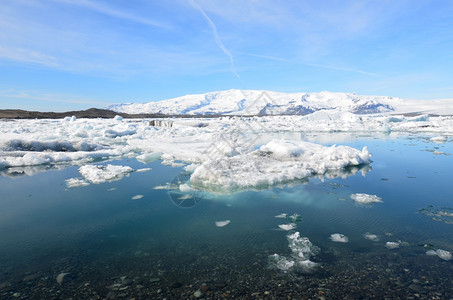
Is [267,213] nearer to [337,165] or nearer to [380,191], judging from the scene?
[380,191]

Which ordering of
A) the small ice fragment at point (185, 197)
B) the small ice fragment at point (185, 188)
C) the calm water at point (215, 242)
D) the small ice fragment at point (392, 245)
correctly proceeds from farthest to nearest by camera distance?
the small ice fragment at point (185, 188), the small ice fragment at point (185, 197), the small ice fragment at point (392, 245), the calm water at point (215, 242)

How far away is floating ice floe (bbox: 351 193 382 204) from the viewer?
5.73 metres

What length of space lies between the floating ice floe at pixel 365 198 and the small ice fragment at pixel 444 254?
2009 mm

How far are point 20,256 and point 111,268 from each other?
1.49 m

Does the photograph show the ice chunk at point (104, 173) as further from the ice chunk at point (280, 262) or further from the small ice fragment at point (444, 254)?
the small ice fragment at point (444, 254)

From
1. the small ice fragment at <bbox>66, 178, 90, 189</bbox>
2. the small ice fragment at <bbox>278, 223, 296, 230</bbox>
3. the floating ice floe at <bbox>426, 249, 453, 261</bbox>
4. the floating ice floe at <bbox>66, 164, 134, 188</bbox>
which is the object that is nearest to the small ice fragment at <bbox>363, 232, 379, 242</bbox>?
the floating ice floe at <bbox>426, 249, 453, 261</bbox>

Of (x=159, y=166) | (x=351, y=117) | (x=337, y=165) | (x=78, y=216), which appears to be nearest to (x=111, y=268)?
(x=78, y=216)

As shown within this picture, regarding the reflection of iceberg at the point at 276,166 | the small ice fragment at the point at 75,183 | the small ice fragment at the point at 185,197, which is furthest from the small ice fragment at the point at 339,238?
the small ice fragment at the point at 75,183

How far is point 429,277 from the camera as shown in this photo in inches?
123

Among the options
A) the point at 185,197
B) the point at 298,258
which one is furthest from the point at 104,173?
the point at 298,258

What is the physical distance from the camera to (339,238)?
4117mm

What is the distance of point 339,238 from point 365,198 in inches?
86.7

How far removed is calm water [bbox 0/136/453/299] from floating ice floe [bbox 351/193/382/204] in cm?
20

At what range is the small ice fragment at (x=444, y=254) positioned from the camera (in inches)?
140
